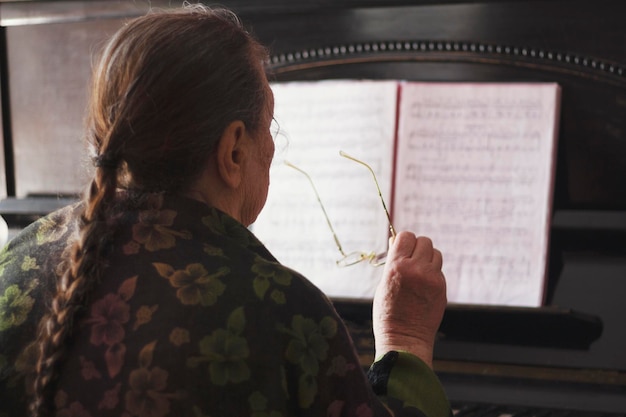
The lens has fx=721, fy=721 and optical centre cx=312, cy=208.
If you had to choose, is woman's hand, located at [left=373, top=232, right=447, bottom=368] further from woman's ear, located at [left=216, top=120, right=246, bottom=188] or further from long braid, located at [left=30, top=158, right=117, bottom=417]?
long braid, located at [left=30, top=158, right=117, bottom=417]

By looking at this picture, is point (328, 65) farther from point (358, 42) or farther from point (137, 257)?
point (137, 257)

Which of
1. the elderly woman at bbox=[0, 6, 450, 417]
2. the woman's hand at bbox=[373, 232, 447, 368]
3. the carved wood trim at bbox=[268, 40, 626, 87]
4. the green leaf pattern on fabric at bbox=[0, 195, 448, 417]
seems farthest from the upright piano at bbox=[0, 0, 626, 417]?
the green leaf pattern on fabric at bbox=[0, 195, 448, 417]

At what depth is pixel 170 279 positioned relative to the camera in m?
0.69

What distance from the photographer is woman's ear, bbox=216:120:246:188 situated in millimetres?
760

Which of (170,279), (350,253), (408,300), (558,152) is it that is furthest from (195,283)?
(558,152)

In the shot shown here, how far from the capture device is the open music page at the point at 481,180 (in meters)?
1.20

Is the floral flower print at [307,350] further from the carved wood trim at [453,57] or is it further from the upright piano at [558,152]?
the carved wood trim at [453,57]

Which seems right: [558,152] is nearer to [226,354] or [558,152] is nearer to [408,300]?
[408,300]

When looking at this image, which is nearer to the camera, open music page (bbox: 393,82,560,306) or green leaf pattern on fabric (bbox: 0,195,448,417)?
green leaf pattern on fabric (bbox: 0,195,448,417)

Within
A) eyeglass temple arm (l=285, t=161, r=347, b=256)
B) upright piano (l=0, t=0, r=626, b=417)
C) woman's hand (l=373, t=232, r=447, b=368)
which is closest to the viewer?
woman's hand (l=373, t=232, r=447, b=368)

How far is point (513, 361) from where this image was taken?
1.23 metres

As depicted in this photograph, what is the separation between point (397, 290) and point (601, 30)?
2.00 ft

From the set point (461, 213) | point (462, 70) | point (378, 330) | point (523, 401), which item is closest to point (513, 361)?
point (523, 401)

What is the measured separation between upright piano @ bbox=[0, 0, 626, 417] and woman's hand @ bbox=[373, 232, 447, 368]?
31cm
